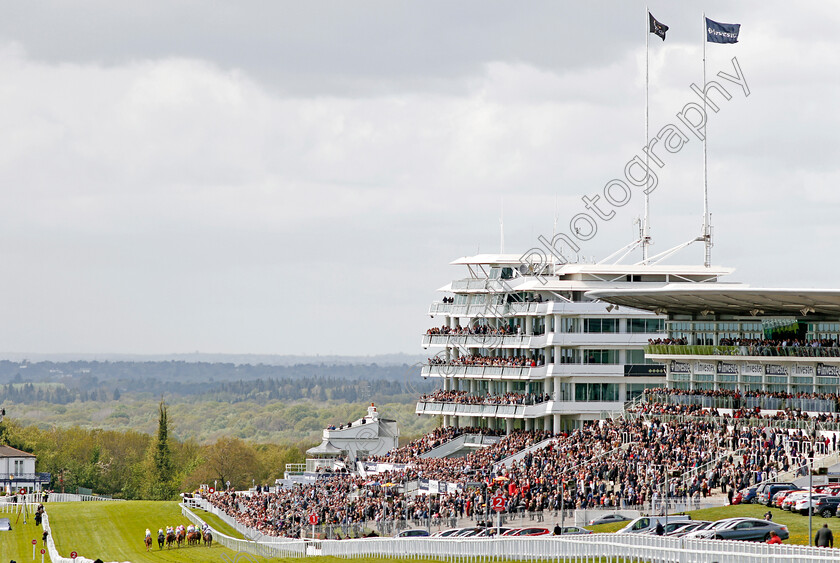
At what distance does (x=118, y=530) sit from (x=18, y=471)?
60.0 meters

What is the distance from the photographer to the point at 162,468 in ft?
545

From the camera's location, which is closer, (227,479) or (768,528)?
(768,528)

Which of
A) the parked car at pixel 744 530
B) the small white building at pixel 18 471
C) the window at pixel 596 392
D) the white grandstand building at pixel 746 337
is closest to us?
the parked car at pixel 744 530

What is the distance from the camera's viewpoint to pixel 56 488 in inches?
6526

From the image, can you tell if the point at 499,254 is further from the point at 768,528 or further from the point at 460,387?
the point at 768,528

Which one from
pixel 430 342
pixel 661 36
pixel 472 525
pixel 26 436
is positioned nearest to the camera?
pixel 472 525

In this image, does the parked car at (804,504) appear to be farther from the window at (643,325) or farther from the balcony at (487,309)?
the balcony at (487,309)

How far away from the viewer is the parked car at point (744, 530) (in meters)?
43.4

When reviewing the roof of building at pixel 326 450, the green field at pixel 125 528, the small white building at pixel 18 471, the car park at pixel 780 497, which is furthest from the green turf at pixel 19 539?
the small white building at pixel 18 471

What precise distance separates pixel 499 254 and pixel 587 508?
4521 centimetres

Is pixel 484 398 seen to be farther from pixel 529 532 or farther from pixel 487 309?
pixel 529 532

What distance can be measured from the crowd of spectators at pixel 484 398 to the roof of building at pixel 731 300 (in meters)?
11.7

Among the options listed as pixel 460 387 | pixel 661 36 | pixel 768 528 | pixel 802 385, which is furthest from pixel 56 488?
pixel 768 528

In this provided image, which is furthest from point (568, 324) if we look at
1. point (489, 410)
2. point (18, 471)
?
point (18, 471)
